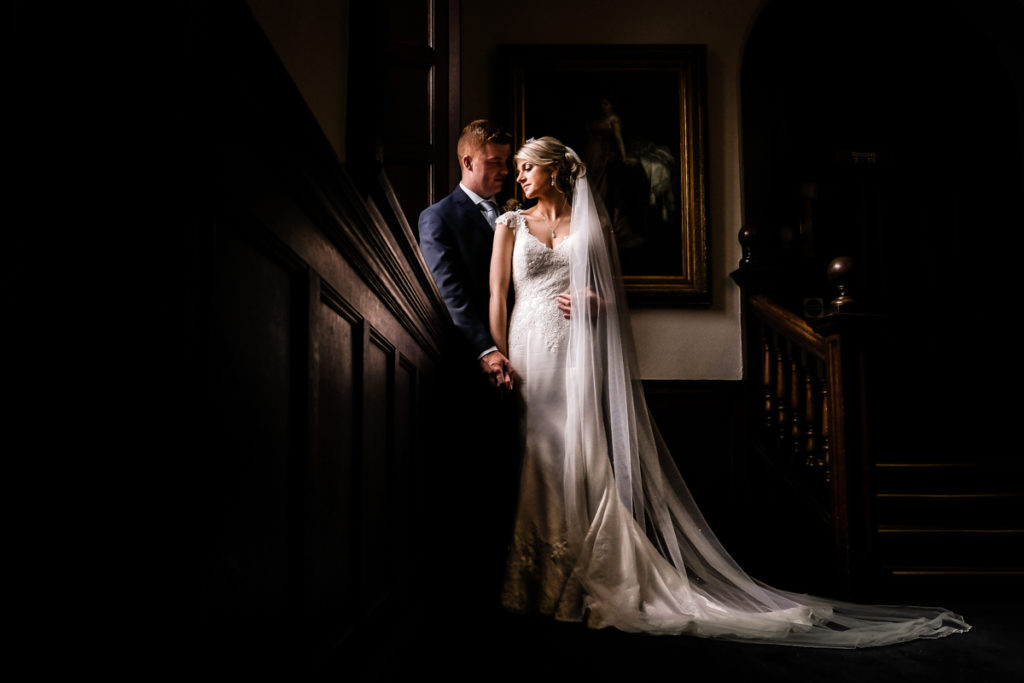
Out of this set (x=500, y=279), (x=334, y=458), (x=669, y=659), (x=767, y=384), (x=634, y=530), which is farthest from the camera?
(x=767, y=384)

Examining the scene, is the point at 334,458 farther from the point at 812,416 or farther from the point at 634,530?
the point at 812,416

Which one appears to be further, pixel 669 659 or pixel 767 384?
pixel 767 384

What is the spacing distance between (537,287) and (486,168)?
23.7 inches

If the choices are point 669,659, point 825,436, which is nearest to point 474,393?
point 669,659

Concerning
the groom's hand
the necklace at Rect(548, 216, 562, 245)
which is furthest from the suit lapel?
the groom's hand

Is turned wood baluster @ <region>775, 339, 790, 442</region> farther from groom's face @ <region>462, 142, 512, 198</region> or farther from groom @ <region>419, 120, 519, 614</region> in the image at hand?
groom's face @ <region>462, 142, 512, 198</region>

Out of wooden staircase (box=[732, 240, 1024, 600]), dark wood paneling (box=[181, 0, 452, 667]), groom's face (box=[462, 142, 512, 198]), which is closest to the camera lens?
dark wood paneling (box=[181, 0, 452, 667])

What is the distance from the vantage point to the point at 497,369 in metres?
2.81

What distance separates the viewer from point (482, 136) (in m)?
3.27

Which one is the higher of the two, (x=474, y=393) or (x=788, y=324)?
(x=788, y=324)

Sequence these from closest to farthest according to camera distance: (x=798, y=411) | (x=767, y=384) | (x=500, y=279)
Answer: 1. (x=500, y=279)
2. (x=798, y=411)
3. (x=767, y=384)

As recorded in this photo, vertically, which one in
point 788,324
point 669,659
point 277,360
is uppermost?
point 788,324

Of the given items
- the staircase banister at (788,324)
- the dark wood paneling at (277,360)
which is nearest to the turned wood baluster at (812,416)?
the staircase banister at (788,324)

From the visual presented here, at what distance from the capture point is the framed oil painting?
4.51 meters
